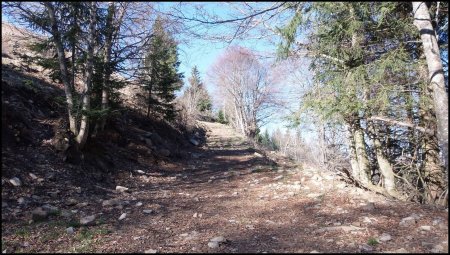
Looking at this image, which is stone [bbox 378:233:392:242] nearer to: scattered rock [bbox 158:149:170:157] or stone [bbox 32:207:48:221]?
stone [bbox 32:207:48:221]

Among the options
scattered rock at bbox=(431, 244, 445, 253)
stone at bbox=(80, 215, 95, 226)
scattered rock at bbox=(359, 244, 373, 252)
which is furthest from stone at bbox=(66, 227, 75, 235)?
scattered rock at bbox=(431, 244, 445, 253)

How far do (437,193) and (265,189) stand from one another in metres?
3.30

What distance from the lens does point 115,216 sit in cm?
510

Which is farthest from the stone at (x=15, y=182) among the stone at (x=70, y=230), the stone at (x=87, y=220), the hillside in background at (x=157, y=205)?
the stone at (x=70, y=230)

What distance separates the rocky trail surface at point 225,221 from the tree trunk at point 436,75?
3.93ft

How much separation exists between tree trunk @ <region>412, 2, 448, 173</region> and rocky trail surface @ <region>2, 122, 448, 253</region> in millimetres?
1197

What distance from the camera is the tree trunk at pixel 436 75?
4.12 meters

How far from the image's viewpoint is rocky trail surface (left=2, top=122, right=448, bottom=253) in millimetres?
3842

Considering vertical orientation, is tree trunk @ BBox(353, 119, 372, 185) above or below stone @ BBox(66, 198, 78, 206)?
above

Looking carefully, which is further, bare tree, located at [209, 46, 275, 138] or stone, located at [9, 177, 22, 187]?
bare tree, located at [209, 46, 275, 138]

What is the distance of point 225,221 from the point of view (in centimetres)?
496

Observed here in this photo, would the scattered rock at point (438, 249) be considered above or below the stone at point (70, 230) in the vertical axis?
below

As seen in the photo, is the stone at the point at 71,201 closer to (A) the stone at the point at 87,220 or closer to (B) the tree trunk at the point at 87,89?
(A) the stone at the point at 87,220

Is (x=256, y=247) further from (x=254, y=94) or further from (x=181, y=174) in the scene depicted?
(x=254, y=94)
